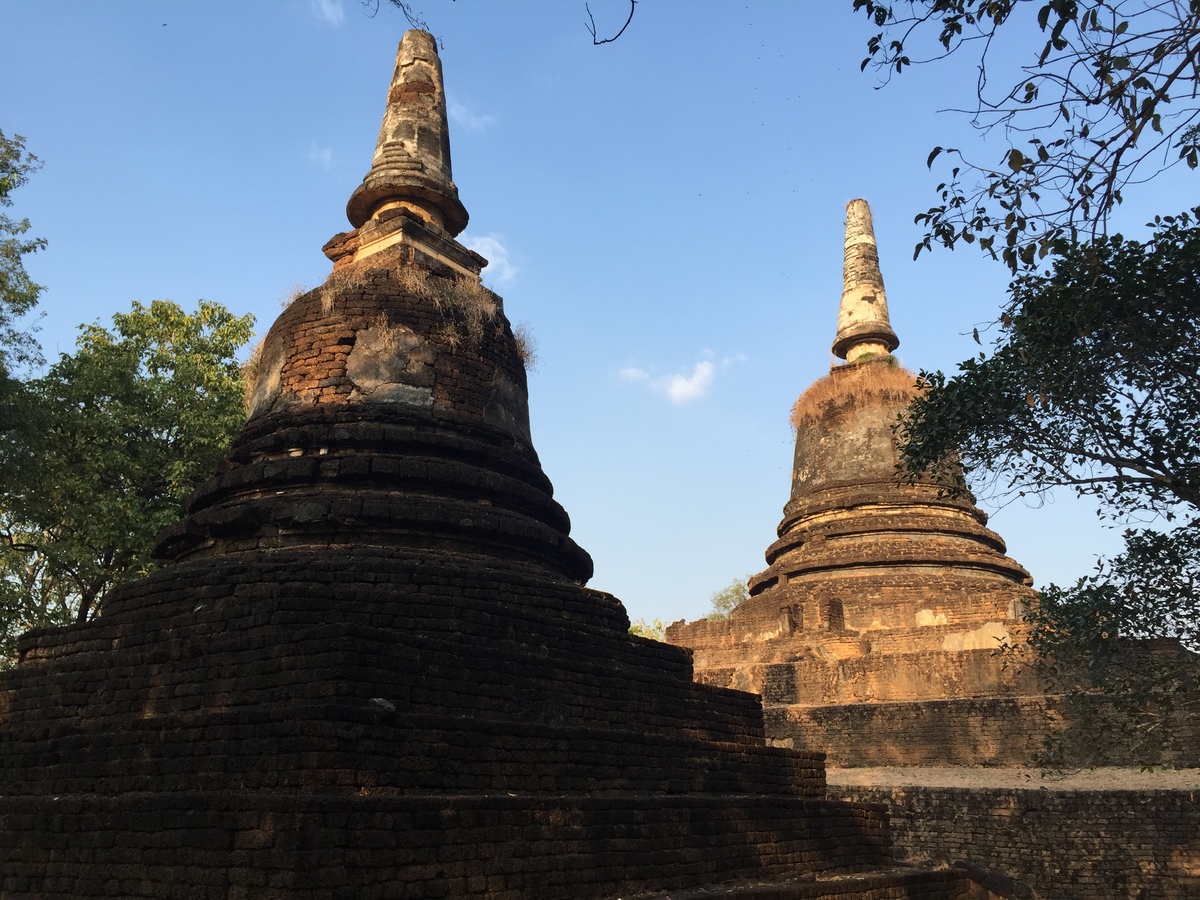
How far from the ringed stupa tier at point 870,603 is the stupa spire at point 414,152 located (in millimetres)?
6338

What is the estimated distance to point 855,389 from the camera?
19672mm

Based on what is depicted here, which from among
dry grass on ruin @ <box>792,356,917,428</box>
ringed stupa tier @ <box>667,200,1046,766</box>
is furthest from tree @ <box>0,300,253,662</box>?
dry grass on ruin @ <box>792,356,917,428</box>

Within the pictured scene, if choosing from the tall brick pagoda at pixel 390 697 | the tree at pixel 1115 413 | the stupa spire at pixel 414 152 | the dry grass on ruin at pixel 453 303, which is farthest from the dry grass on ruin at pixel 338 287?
the tree at pixel 1115 413

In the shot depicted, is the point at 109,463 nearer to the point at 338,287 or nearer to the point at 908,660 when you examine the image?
the point at 338,287

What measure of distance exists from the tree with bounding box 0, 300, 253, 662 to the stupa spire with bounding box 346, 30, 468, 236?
24.6 feet

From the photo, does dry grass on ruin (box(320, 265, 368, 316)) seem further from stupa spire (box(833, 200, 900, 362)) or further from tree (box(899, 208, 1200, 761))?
stupa spire (box(833, 200, 900, 362))

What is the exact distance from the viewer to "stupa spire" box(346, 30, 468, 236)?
1138 cm

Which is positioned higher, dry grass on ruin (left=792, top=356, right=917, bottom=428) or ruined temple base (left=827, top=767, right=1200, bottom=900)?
dry grass on ruin (left=792, top=356, right=917, bottom=428)

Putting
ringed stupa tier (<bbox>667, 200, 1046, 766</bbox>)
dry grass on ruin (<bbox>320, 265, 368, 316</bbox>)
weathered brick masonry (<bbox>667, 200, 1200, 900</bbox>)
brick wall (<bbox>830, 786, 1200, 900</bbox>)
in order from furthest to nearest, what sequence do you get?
1. ringed stupa tier (<bbox>667, 200, 1046, 766</bbox>)
2. weathered brick masonry (<bbox>667, 200, 1200, 900</bbox>)
3. brick wall (<bbox>830, 786, 1200, 900</bbox>)
4. dry grass on ruin (<bbox>320, 265, 368, 316</bbox>)

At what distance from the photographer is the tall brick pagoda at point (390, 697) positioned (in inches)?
205

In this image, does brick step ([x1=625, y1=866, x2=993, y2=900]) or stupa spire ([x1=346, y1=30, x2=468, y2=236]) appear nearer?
brick step ([x1=625, y1=866, x2=993, y2=900])

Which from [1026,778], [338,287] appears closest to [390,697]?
[338,287]

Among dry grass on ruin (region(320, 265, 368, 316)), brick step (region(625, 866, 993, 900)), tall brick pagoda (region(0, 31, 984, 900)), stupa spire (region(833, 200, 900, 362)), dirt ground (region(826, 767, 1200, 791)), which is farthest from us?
stupa spire (region(833, 200, 900, 362))

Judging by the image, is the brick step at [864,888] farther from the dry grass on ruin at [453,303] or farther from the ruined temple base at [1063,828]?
the dry grass on ruin at [453,303]
